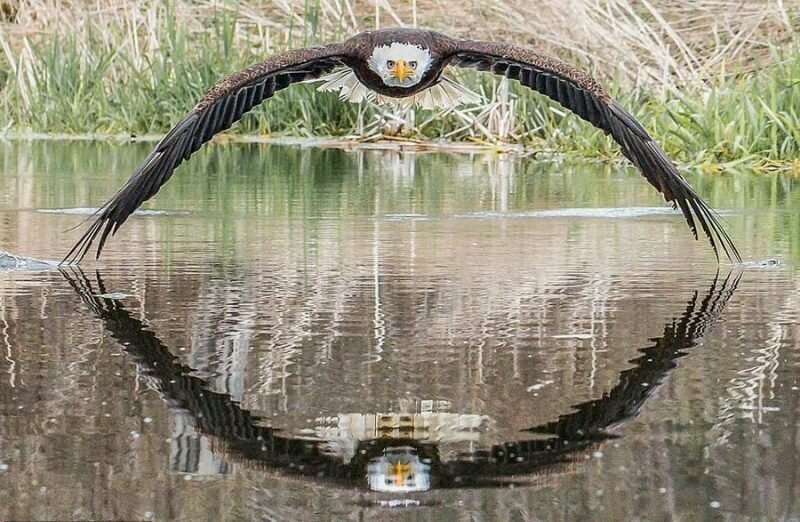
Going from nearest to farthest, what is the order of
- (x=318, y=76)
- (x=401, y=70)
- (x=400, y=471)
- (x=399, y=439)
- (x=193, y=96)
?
(x=400, y=471) → (x=399, y=439) → (x=318, y=76) → (x=401, y=70) → (x=193, y=96)

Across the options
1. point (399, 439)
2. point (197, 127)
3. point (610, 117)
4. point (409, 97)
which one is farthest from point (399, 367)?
point (409, 97)

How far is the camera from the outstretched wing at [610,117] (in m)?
7.59

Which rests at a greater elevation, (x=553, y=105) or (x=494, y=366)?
(x=553, y=105)

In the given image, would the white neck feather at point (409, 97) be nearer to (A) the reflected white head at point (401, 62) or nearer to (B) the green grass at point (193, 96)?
(A) the reflected white head at point (401, 62)

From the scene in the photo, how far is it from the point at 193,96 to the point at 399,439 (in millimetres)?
13508

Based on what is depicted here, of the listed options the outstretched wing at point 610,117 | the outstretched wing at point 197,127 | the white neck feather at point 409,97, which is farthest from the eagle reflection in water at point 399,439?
the white neck feather at point 409,97

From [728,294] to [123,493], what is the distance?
139 inches

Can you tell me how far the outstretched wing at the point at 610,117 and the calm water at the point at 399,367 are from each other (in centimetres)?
30

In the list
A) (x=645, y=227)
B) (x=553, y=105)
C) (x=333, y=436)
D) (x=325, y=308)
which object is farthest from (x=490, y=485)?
(x=553, y=105)

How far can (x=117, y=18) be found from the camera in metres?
18.9

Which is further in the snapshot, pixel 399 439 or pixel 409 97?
pixel 409 97

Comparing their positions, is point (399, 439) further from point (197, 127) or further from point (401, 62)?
point (401, 62)

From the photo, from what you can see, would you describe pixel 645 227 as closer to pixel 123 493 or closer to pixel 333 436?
pixel 333 436

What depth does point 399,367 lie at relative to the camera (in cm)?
531
